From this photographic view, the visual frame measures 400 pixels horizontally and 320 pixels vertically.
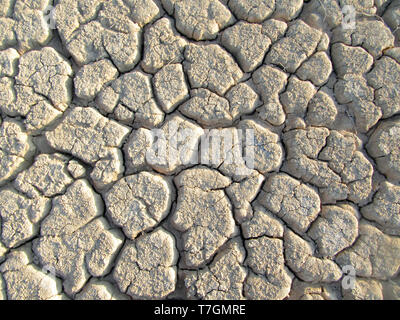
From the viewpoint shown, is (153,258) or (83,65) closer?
(153,258)

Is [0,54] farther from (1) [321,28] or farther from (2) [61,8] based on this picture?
(1) [321,28]

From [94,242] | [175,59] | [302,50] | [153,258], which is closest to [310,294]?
[153,258]
